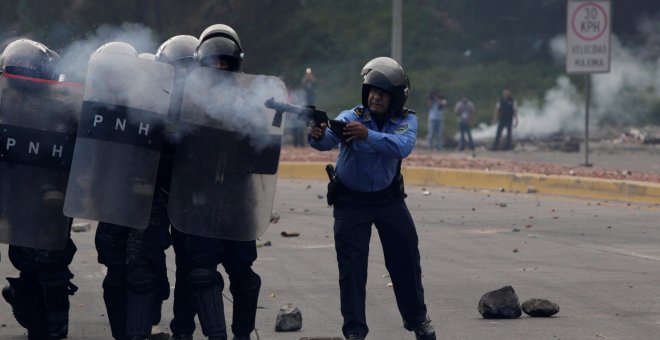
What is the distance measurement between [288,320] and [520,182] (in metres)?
11.2

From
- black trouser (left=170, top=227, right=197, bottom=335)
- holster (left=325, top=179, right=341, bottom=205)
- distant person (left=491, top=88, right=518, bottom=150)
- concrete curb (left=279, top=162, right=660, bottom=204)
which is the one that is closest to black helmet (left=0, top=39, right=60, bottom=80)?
black trouser (left=170, top=227, right=197, bottom=335)

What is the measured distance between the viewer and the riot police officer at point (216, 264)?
675 cm

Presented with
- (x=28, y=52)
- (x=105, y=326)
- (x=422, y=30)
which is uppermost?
(x=422, y=30)

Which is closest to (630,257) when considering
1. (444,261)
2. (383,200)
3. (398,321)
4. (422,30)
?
(444,261)

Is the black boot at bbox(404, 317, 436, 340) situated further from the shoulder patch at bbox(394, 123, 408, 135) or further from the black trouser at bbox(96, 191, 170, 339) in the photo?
the black trouser at bbox(96, 191, 170, 339)

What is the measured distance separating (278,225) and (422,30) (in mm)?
26153

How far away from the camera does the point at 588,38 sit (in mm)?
19844

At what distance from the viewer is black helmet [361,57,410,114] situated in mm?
6984

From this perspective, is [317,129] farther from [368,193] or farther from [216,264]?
[216,264]

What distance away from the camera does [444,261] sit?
11.1 meters

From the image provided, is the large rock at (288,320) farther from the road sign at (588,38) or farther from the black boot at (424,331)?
the road sign at (588,38)

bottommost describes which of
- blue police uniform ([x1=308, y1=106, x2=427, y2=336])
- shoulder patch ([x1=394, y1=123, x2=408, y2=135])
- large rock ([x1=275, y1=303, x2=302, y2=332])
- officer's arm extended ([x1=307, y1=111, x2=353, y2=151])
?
large rock ([x1=275, y1=303, x2=302, y2=332])

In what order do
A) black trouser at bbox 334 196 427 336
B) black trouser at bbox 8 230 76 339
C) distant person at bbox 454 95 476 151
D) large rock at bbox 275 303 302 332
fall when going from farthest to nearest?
1. distant person at bbox 454 95 476 151
2. large rock at bbox 275 303 302 332
3. black trouser at bbox 8 230 76 339
4. black trouser at bbox 334 196 427 336

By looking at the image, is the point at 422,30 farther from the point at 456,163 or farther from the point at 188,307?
the point at 188,307
